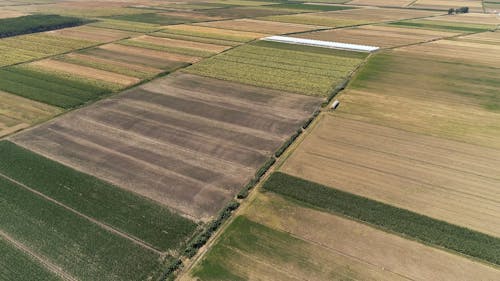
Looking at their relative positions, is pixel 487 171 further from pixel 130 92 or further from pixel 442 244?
pixel 130 92

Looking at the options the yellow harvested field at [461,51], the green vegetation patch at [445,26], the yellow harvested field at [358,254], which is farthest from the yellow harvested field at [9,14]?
the green vegetation patch at [445,26]

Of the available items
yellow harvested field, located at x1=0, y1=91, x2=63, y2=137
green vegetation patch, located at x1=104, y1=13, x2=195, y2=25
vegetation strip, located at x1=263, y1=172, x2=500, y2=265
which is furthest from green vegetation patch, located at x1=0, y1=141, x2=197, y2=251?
green vegetation patch, located at x1=104, y1=13, x2=195, y2=25

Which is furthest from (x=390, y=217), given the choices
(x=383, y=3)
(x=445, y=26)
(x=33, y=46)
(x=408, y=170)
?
(x=383, y=3)

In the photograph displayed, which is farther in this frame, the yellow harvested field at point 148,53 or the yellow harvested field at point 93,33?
the yellow harvested field at point 93,33

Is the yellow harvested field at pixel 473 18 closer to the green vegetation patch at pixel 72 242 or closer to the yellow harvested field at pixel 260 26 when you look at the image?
the yellow harvested field at pixel 260 26

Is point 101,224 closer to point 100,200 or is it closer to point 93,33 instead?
point 100,200

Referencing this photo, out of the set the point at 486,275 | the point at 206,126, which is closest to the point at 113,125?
the point at 206,126
